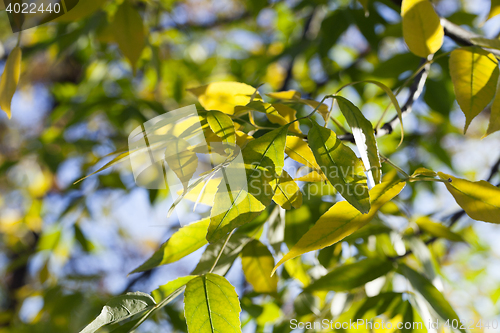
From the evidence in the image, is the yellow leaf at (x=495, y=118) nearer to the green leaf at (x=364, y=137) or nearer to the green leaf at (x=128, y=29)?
the green leaf at (x=364, y=137)

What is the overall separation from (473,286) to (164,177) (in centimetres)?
144

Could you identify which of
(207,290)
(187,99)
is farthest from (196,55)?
(207,290)

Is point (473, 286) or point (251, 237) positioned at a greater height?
point (251, 237)

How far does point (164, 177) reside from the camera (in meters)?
0.29

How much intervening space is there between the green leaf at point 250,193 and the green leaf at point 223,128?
2cm

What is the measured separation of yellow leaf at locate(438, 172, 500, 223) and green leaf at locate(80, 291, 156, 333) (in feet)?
0.80

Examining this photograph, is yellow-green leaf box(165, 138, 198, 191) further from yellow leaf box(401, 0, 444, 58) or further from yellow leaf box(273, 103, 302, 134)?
yellow leaf box(401, 0, 444, 58)

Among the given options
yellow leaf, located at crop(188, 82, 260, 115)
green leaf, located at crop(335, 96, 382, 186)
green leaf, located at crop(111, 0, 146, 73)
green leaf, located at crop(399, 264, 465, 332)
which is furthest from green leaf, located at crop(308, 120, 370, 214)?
green leaf, located at crop(111, 0, 146, 73)

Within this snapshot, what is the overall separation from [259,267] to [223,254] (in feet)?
0.15

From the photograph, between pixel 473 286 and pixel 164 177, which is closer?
pixel 164 177

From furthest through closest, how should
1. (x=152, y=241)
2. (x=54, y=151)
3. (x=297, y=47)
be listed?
(x=152, y=241), (x=54, y=151), (x=297, y=47)

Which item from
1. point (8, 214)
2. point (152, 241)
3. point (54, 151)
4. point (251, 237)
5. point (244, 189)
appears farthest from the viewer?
point (152, 241)

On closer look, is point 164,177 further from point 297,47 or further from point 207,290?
point 297,47

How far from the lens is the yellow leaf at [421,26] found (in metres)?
0.31
